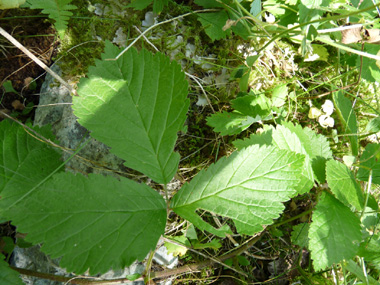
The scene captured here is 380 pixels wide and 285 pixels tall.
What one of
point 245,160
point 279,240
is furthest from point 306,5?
point 279,240

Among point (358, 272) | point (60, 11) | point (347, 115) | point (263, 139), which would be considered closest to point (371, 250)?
point (358, 272)

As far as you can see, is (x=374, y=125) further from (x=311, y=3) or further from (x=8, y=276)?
(x=8, y=276)

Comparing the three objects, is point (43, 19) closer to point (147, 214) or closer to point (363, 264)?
point (147, 214)

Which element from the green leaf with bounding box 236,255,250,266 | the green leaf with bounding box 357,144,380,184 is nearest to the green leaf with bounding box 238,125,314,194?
the green leaf with bounding box 357,144,380,184

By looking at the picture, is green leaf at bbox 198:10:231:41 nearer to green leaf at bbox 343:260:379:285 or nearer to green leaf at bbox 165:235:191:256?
green leaf at bbox 165:235:191:256

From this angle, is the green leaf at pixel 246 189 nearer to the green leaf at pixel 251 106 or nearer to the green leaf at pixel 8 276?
the green leaf at pixel 251 106

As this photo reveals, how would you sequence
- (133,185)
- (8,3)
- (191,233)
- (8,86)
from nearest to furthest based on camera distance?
(133,185)
(8,3)
(191,233)
(8,86)
